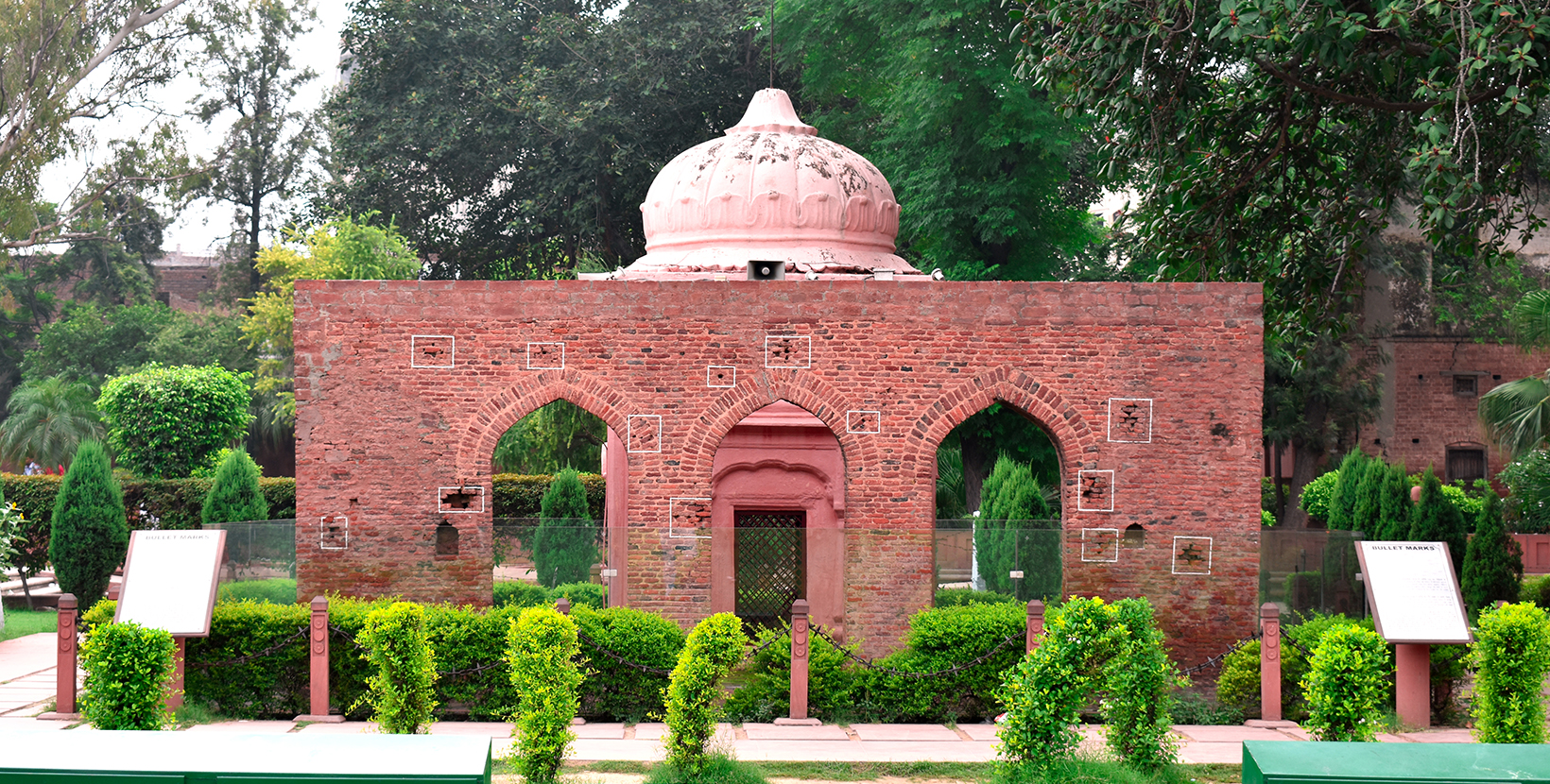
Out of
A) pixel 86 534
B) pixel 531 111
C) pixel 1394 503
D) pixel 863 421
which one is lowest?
pixel 86 534

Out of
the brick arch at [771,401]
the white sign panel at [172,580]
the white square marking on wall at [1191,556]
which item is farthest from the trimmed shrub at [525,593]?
the white square marking on wall at [1191,556]

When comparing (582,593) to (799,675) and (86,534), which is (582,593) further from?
(86,534)

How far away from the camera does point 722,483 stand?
1521 centimetres

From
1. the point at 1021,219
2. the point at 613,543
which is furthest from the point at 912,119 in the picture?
the point at 613,543

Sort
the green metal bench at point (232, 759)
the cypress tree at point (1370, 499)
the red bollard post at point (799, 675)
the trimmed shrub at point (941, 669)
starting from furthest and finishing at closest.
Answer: the cypress tree at point (1370, 499), the trimmed shrub at point (941, 669), the red bollard post at point (799, 675), the green metal bench at point (232, 759)

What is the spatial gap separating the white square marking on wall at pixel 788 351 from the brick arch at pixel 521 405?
4.84 feet

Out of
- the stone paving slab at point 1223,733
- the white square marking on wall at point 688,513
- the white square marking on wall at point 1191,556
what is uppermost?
the white square marking on wall at point 688,513

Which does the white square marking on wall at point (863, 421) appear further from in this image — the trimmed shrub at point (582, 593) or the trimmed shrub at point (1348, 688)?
the trimmed shrub at point (1348, 688)

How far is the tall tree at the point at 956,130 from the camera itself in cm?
2277

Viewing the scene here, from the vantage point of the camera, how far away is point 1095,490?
12875 mm

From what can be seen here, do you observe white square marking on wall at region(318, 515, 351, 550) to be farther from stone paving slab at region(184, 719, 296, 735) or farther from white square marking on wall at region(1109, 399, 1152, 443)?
white square marking on wall at region(1109, 399, 1152, 443)

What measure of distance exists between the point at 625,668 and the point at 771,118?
752 centimetres

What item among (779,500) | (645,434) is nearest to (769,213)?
(779,500)

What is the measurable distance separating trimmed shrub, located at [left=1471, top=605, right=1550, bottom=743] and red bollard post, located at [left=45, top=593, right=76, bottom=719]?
11026 millimetres
